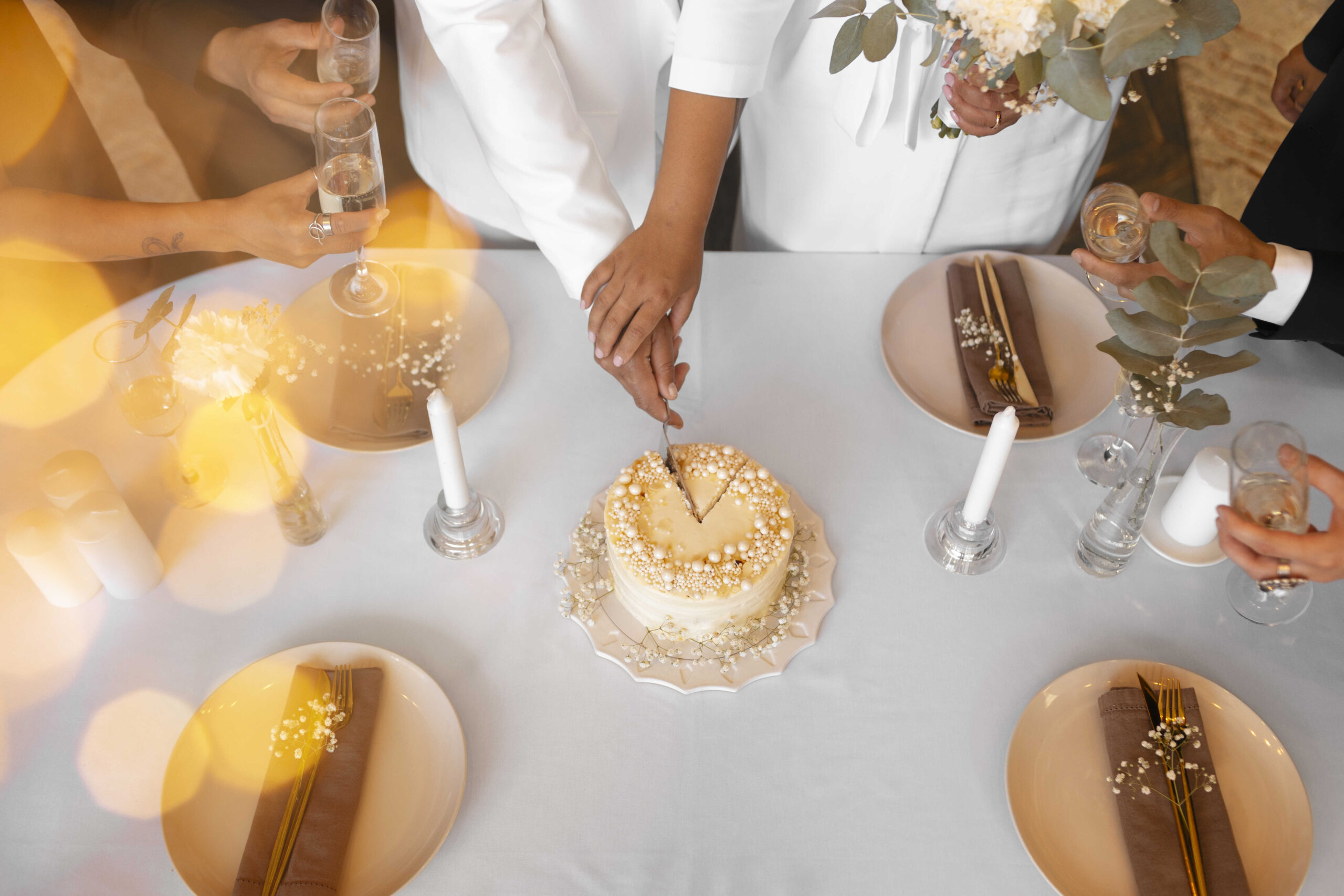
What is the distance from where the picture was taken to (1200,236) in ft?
4.14

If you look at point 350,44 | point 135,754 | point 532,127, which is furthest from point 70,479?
point 532,127

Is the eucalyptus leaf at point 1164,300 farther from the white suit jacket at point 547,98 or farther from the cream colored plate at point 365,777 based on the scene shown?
the cream colored plate at point 365,777

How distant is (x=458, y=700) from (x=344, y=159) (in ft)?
2.59

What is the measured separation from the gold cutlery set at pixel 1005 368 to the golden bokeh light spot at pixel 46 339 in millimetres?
1359

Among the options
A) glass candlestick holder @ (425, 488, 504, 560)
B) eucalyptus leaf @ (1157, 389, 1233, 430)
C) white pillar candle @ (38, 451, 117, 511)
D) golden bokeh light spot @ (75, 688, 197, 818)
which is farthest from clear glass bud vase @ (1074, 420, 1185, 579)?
white pillar candle @ (38, 451, 117, 511)

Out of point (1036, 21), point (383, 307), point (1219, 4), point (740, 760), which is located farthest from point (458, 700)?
point (1219, 4)

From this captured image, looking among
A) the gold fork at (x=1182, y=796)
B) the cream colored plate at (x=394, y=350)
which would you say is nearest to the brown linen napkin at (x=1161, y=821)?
the gold fork at (x=1182, y=796)

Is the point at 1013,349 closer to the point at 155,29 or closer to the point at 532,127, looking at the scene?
the point at 532,127

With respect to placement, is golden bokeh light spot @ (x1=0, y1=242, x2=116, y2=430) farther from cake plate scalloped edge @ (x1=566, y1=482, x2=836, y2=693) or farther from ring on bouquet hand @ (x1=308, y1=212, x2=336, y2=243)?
cake plate scalloped edge @ (x1=566, y1=482, x2=836, y2=693)

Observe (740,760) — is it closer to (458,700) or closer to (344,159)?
(458,700)

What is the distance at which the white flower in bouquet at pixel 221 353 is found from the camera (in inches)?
42.6

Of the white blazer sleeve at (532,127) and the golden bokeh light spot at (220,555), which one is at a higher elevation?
the white blazer sleeve at (532,127)

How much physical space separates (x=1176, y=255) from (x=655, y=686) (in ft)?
2.81

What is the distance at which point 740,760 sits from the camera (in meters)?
1.18
